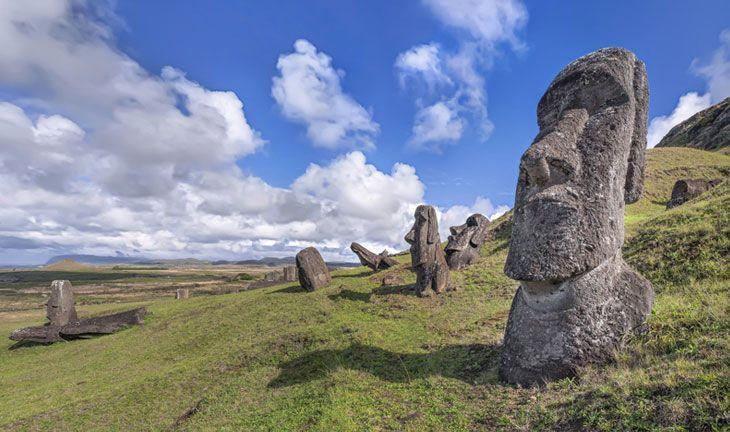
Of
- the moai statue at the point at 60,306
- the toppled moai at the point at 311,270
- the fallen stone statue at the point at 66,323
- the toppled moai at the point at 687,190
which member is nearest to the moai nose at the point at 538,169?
the toppled moai at the point at 311,270

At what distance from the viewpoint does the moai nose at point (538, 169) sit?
6.91 metres

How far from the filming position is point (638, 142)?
7.88 metres

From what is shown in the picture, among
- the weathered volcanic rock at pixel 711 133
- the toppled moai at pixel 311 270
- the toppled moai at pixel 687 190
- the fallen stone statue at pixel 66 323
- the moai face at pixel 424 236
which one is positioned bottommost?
the fallen stone statue at pixel 66 323

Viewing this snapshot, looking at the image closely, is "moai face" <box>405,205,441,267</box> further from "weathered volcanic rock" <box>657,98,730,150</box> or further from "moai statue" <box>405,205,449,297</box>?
"weathered volcanic rock" <box>657,98,730,150</box>

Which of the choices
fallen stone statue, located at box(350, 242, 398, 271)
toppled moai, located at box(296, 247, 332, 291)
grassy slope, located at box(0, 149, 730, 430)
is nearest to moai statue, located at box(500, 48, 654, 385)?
grassy slope, located at box(0, 149, 730, 430)

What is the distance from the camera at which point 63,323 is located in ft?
72.8

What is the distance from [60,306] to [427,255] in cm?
2248

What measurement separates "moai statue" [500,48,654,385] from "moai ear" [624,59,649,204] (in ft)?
0.24

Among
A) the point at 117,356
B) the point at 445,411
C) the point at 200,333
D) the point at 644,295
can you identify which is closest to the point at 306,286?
the point at 200,333

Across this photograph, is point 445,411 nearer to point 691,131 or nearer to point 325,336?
point 325,336

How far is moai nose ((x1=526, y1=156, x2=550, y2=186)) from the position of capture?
691cm

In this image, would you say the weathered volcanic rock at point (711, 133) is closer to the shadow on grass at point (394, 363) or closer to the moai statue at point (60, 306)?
the shadow on grass at point (394, 363)

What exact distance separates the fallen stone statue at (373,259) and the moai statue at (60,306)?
62.0ft

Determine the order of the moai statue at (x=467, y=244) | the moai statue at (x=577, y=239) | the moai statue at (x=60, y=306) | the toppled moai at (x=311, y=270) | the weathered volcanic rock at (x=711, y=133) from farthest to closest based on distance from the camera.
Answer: the weathered volcanic rock at (x=711, y=133) < the moai statue at (x=467, y=244) < the moai statue at (x=60, y=306) < the toppled moai at (x=311, y=270) < the moai statue at (x=577, y=239)
